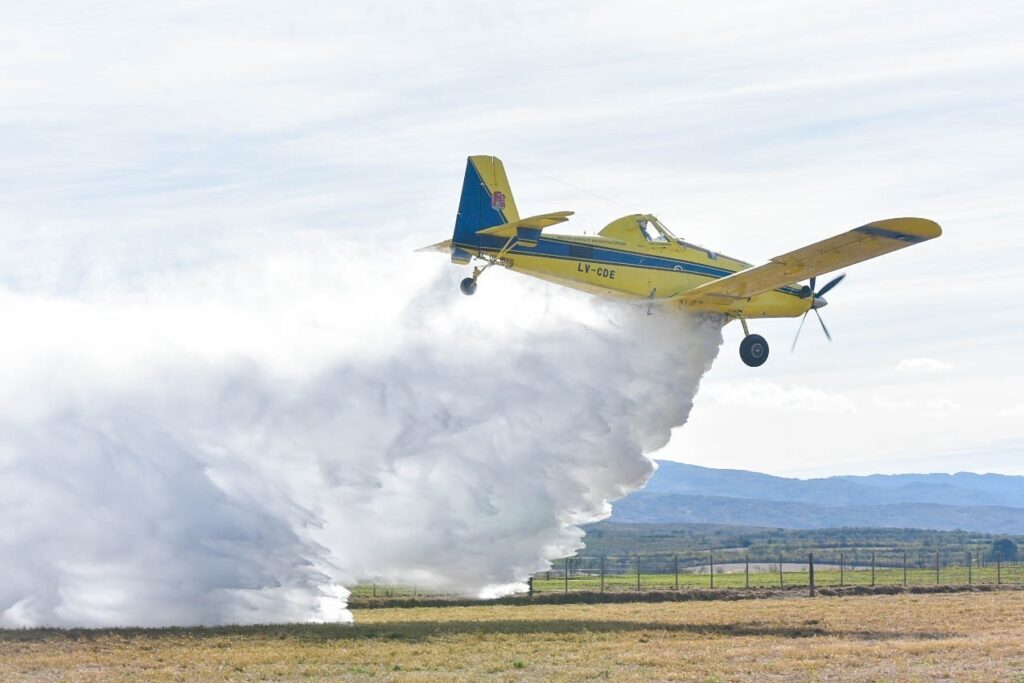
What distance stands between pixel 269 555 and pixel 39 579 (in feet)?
21.7

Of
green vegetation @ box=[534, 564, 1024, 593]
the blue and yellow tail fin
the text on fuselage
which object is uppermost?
the blue and yellow tail fin

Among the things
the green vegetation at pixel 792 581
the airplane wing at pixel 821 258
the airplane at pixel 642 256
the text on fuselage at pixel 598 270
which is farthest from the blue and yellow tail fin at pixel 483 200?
the green vegetation at pixel 792 581

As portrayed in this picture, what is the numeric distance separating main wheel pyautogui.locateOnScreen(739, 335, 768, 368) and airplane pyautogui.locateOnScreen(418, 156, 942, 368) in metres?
0.04

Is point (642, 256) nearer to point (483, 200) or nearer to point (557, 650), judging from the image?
point (483, 200)

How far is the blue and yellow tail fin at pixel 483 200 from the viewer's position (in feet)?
139

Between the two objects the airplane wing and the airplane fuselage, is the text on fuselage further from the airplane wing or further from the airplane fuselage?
the airplane wing

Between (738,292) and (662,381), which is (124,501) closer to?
(662,381)

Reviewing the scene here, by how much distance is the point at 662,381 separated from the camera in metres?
45.0

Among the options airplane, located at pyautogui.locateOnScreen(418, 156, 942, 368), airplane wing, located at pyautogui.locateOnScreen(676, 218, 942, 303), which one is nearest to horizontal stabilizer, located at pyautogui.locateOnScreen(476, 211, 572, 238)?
airplane, located at pyautogui.locateOnScreen(418, 156, 942, 368)

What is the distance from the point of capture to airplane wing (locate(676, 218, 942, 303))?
138ft

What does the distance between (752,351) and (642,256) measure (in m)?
5.61

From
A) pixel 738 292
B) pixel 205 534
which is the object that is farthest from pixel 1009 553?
pixel 205 534

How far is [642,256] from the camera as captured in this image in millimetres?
44312

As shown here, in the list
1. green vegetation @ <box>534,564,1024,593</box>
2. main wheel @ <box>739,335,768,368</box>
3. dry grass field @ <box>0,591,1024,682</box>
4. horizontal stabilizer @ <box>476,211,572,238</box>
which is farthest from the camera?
green vegetation @ <box>534,564,1024,593</box>
